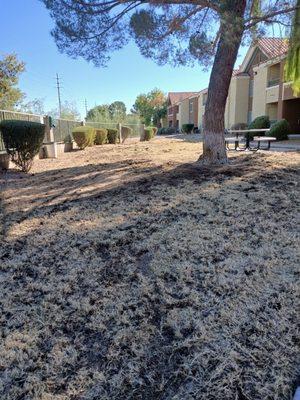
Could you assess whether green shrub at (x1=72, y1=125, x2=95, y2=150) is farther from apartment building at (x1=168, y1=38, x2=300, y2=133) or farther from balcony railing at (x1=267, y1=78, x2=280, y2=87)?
→ balcony railing at (x1=267, y1=78, x2=280, y2=87)

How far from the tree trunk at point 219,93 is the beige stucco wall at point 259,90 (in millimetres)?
20896

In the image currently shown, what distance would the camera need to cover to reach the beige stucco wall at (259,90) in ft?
84.9

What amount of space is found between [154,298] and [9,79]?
2327 cm

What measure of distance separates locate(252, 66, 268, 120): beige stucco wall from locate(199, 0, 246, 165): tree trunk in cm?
2090

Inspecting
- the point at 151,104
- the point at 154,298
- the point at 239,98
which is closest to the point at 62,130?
the point at 154,298

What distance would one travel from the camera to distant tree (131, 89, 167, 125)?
66438 mm

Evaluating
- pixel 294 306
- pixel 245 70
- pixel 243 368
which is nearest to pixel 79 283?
pixel 243 368

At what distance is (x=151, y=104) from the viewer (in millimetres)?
67312

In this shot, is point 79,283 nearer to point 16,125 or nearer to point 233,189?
point 233,189

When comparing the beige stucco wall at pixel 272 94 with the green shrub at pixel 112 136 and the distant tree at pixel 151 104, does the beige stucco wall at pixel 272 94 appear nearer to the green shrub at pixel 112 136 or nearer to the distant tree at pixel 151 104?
the green shrub at pixel 112 136

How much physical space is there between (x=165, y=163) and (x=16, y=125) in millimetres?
3844

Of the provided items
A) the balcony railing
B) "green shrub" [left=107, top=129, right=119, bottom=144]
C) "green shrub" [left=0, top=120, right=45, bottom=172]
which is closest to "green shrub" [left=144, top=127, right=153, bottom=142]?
"green shrub" [left=107, top=129, right=119, bottom=144]

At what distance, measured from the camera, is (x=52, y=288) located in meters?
2.93

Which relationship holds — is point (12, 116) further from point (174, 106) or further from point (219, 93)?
point (174, 106)
